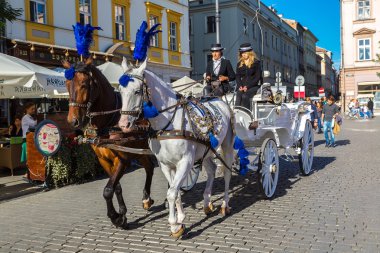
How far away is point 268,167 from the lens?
7410mm

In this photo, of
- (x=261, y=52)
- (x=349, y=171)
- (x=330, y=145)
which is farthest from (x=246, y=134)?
(x=261, y=52)

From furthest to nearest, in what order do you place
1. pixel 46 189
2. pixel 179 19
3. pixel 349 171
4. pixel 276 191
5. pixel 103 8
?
1. pixel 179 19
2. pixel 103 8
3. pixel 349 171
4. pixel 46 189
5. pixel 276 191

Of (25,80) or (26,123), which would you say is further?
(26,123)

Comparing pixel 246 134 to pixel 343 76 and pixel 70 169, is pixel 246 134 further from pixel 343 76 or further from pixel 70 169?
pixel 343 76

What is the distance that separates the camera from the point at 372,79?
4872 centimetres

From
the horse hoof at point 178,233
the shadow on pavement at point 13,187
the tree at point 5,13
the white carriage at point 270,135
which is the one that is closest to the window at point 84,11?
the shadow on pavement at point 13,187

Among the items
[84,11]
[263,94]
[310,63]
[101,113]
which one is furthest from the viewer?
[310,63]

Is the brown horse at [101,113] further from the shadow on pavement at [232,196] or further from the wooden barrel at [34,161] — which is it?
the wooden barrel at [34,161]

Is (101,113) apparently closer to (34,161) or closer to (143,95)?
(143,95)

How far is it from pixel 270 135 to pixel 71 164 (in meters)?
4.26

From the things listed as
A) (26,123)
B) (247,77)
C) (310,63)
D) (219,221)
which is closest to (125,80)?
(219,221)

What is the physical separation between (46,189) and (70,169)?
2.13 feet

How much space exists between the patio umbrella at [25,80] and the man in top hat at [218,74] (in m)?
3.71

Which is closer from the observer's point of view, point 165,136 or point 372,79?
point 165,136
